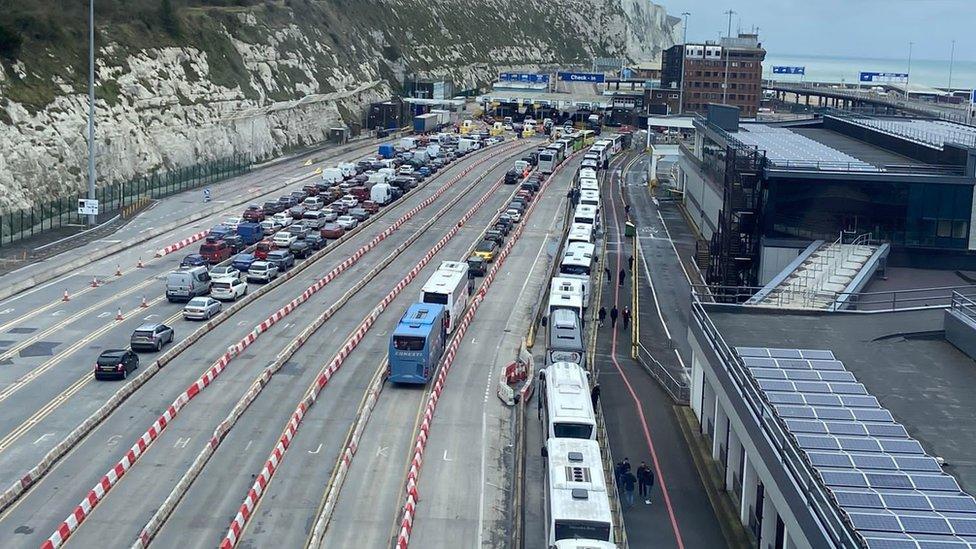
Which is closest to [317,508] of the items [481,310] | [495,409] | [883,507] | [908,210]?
[495,409]

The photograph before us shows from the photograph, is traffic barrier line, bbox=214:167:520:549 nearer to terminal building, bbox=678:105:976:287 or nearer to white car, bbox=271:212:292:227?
white car, bbox=271:212:292:227

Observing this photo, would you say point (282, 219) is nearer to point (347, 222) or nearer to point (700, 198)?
point (347, 222)

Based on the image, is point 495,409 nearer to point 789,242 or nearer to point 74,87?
point 789,242

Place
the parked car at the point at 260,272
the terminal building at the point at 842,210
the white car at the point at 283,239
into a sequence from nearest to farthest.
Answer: the terminal building at the point at 842,210, the parked car at the point at 260,272, the white car at the point at 283,239

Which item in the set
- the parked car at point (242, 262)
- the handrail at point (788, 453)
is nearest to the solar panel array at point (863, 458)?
the handrail at point (788, 453)

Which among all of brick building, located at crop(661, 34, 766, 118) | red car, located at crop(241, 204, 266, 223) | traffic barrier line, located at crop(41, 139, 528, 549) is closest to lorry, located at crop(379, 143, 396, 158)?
red car, located at crop(241, 204, 266, 223)

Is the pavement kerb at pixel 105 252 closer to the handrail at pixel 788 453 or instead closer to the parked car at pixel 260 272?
the parked car at pixel 260 272
